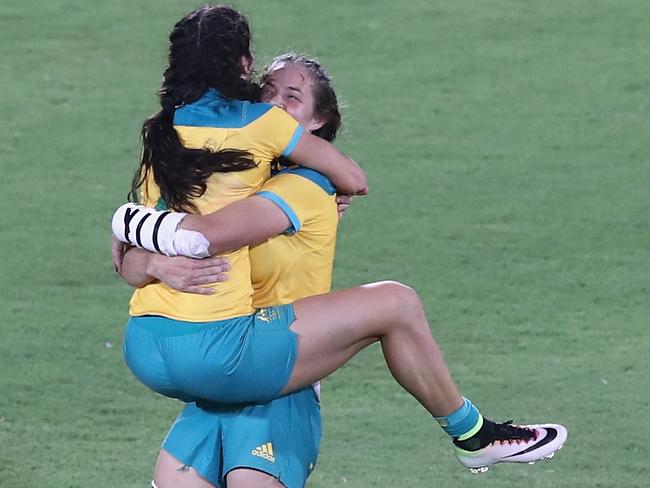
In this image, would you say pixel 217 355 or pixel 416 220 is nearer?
pixel 217 355

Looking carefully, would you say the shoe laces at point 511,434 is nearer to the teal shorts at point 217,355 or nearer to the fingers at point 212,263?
the teal shorts at point 217,355

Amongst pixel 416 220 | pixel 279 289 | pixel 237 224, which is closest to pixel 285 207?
pixel 237 224

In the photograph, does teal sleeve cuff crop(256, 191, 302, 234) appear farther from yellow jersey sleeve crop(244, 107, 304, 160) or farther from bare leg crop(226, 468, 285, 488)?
bare leg crop(226, 468, 285, 488)

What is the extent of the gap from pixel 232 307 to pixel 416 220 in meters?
5.32

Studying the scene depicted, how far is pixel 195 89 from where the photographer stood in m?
4.02

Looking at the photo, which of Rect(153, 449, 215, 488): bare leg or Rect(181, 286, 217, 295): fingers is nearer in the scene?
Rect(181, 286, 217, 295): fingers

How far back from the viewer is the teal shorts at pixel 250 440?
4188 mm

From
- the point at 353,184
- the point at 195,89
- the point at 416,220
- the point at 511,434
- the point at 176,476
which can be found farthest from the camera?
the point at 416,220

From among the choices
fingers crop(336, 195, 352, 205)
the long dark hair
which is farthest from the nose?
fingers crop(336, 195, 352, 205)

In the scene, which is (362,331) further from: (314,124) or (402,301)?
(314,124)

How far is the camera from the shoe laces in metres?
4.39

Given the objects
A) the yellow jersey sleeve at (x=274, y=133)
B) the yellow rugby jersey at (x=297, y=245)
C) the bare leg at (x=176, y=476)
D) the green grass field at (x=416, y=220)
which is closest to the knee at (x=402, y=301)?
the yellow rugby jersey at (x=297, y=245)

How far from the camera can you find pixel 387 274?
843 centimetres

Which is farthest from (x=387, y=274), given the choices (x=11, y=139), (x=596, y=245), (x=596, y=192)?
(x=11, y=139)
